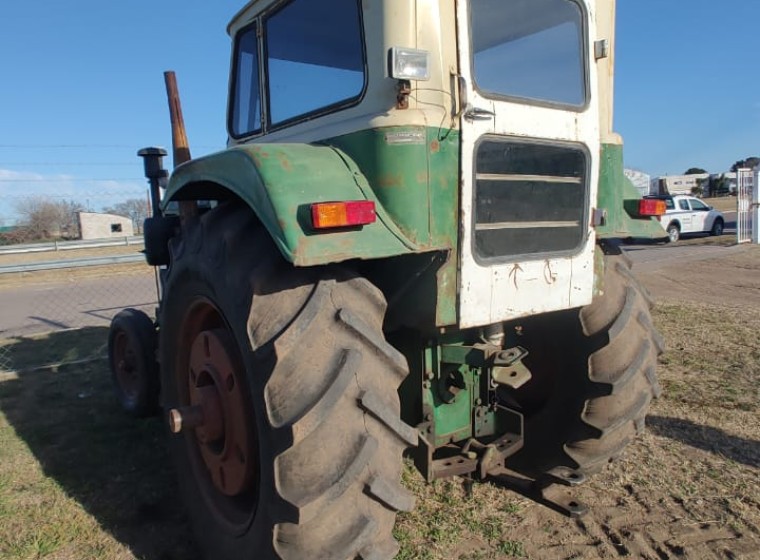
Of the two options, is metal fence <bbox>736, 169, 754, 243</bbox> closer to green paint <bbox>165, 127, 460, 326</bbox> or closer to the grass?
the grass

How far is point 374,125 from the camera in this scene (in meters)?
2.03

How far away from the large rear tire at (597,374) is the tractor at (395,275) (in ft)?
0.04

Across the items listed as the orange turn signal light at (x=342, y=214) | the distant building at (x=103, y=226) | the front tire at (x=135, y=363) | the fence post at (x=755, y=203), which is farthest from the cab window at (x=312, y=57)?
the distant building at (x=103, y=226)

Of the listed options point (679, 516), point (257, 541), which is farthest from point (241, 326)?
point (679, 516)

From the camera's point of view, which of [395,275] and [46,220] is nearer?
[395,275]

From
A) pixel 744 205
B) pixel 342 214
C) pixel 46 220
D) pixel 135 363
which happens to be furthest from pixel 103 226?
pixel 342 214

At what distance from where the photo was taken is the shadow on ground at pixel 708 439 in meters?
3.38

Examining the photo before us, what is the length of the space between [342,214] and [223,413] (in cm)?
105

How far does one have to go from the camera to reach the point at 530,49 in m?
2.47

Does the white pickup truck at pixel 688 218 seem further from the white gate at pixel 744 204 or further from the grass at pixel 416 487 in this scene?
the grass at pixel 416 487

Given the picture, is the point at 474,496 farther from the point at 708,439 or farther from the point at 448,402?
the point at 708,439

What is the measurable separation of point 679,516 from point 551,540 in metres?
0.69

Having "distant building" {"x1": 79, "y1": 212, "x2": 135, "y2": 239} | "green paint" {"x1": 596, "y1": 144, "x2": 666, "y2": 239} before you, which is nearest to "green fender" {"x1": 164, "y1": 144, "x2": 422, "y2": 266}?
"green paint" {"x1": 596, "y1": 144, "x2": 666, "y2": 239}

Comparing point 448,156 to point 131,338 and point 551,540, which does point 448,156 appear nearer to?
point 551,540
